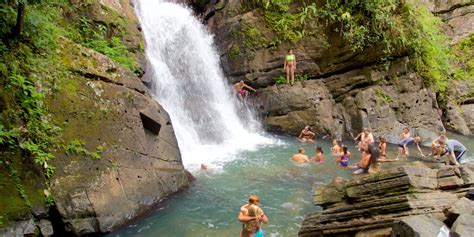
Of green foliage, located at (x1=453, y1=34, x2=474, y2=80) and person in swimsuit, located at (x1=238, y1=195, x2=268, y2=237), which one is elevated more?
green foliage, located at (x1=453, y1=34, x2=474, y2=80)

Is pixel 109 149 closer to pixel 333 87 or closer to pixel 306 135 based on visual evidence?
pixel 306 135

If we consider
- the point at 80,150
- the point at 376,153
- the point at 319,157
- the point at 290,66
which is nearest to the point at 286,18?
the point at 290,66

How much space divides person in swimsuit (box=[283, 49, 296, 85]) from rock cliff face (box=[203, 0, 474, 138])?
33 cm

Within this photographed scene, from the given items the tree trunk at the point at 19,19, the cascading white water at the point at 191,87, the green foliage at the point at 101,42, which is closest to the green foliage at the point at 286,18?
the cascading white water at the point at 191,87

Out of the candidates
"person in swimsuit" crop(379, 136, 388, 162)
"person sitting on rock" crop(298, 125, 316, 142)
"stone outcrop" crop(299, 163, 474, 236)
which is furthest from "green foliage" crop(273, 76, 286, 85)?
"stone outcrop" crop(299, 163, 474, 236)

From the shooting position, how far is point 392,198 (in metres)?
5.97

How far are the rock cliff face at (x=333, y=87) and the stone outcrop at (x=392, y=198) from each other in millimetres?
9943

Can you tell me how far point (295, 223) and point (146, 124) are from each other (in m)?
4.56

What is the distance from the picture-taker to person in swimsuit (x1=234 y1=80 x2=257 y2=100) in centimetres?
1738

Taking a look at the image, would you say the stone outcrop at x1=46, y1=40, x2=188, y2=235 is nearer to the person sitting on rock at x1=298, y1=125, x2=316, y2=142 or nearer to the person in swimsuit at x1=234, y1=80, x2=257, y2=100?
the person sitting on rock at x1=298, y1=125, x2=316, y2=142

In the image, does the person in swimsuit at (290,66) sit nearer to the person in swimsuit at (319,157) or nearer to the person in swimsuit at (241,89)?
the person in swimsuit at (241,89)

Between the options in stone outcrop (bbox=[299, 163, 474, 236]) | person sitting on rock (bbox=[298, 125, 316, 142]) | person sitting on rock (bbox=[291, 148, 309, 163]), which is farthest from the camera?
person sitting on rock (bbox=[298, 125, 316, 142])

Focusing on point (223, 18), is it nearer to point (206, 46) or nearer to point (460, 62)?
point (206, 46)

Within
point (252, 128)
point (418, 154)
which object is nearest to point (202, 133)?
point (252, 128)
